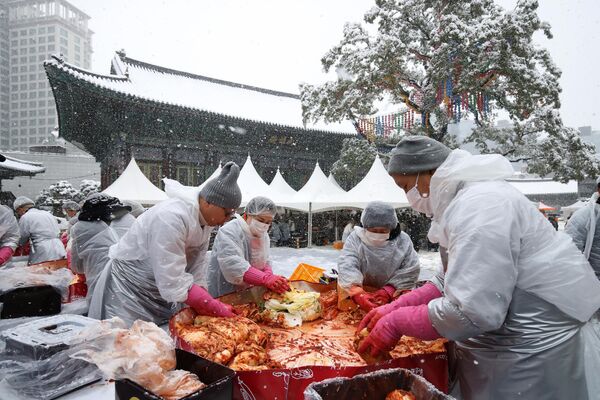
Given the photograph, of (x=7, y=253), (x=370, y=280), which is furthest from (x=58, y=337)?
(x=7, y=253)

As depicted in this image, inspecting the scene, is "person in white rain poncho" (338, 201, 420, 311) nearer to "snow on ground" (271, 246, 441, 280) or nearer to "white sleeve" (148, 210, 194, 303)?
"white sleeve" (148, 210, 194, 303)

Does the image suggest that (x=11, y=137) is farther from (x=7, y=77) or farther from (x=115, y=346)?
(x=115, y=346)

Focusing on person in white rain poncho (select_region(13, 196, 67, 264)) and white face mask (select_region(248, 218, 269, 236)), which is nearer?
white face mask (select_region(248, 218, 269, 236))

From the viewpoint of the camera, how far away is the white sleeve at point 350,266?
9.27ft

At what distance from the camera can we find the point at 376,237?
305 cm

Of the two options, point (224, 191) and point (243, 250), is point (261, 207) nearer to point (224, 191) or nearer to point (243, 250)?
point (243, 250)

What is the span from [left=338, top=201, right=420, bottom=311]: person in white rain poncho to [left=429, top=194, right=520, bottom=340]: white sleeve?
149 centimetres

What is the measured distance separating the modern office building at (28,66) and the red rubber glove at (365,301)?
70255 mm

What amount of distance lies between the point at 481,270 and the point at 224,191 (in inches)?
61.8

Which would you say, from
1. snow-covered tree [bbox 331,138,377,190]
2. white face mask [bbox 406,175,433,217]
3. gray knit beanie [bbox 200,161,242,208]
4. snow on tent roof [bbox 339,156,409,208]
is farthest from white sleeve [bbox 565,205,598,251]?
snow-covered tree [bbox 331,138,377,190]

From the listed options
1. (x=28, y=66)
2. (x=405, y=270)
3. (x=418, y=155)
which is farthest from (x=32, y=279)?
(x=28, y=66)

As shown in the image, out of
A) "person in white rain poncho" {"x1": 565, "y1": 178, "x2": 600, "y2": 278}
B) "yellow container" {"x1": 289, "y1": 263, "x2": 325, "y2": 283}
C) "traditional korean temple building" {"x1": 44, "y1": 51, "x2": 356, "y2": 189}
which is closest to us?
"person in white rain poncho" {"x1": 565, "y1": 178, "x2": 600, "y2": 278}

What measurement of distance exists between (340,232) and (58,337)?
1507 centimetres

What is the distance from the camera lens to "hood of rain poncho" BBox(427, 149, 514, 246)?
1.58 meters
